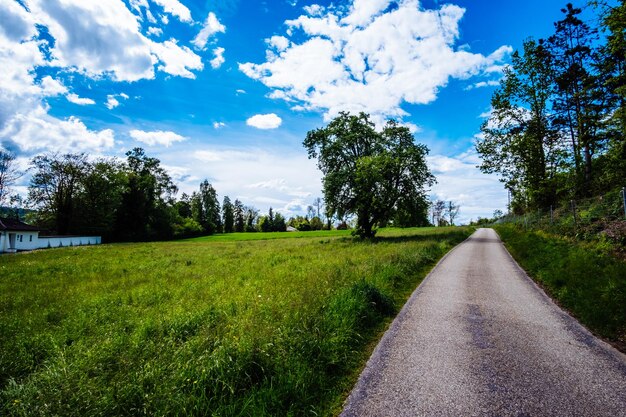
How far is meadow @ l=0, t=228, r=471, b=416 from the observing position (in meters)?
3.64

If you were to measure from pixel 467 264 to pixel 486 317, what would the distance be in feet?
27.9

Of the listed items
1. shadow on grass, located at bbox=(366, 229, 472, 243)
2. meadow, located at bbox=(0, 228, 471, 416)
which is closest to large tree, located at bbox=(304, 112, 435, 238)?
shadow on grass, located at bbox=(366, 229, 472, 243)

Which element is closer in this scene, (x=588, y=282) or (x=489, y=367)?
(x=489, y=367)

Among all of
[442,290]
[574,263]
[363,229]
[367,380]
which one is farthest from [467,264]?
[363,229]

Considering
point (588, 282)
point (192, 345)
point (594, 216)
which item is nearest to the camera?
point (192, 345)

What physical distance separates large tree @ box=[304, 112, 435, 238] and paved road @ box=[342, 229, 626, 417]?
22.5 meters

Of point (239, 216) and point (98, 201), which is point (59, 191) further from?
point (239, 216)

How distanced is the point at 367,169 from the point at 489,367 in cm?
2531

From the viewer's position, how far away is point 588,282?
8.37 meters

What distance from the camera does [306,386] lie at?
4.14 metres

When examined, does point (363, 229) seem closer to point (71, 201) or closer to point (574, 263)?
point (574, 263)

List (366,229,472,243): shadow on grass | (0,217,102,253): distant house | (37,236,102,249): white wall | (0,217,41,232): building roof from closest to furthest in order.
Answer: (366,229,472,243): shadow on grass
(0,217,102,253): distant house
(0,217,41,232): building roof
(37,236,102,249): white wall

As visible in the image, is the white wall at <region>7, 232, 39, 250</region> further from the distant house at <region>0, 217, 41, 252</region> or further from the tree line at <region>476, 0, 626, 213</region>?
the tree line at <region>476, 0, 626, 213</region>

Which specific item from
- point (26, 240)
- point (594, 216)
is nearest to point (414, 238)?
point (594, 216)
